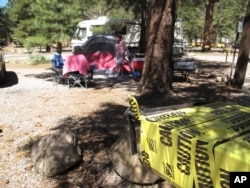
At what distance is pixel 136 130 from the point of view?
329cm

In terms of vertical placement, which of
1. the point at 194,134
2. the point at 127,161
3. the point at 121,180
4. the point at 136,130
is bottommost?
the point at 121,180

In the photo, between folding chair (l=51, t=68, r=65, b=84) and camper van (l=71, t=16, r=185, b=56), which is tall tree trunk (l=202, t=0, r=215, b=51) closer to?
camper van (l=71, t=16, r=185, b=56)

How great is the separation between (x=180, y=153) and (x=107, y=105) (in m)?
5.17

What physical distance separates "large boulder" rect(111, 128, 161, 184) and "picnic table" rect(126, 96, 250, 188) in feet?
1.90

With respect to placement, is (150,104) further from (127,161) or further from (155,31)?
(127,161)

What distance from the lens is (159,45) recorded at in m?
8.07

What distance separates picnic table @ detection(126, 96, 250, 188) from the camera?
2135mm

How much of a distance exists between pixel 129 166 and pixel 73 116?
9.95ft

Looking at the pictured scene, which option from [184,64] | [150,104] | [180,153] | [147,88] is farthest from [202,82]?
[180,153]

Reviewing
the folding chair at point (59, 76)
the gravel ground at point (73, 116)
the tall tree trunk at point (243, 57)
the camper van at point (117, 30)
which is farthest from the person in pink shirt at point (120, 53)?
the camper van at point (117, 30)

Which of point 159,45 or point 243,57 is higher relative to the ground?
point 159,45

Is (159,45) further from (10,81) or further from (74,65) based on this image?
(10,81)

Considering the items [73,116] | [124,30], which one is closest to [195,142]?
[73,116]

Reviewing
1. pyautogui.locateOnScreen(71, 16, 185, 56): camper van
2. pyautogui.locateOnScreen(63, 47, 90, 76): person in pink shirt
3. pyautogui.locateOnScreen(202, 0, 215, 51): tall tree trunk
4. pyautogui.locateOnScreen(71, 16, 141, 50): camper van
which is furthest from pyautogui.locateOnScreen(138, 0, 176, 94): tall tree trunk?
pyautogui.locateOnScreen(202, 0, 215, 51): tall tree trunk
